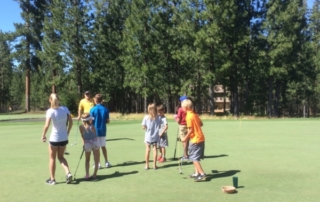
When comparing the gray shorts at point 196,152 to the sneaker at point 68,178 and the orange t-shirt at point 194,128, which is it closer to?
the orange t-shirt at point 194,128

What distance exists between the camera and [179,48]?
156 feet

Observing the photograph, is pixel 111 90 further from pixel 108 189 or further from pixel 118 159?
pixel 108 189

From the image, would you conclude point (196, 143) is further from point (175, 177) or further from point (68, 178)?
point (68, 178)

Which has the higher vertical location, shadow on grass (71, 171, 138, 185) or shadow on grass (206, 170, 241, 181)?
shadow on grass (206, 170, 241, 181)

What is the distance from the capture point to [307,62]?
186ft

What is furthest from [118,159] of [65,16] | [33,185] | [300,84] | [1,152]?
[300,84]

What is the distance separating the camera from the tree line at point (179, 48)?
4372 cm

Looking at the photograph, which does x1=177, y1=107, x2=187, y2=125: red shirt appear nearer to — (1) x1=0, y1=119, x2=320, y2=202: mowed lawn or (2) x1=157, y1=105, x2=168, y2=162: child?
(2) x1=157, y1=105, x2=168, y2=162: child

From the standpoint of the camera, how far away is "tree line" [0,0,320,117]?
43.7 m

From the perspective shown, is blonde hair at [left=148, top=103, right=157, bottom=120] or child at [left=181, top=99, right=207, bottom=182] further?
blonde hair at [left=148, top=103, right=157, bottom=120]

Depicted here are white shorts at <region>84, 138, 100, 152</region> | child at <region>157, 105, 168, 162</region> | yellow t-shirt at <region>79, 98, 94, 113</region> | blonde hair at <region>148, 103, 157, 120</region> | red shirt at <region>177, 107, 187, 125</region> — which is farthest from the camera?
yellow t-shirt at <region>79, 98, 94, 113</region>

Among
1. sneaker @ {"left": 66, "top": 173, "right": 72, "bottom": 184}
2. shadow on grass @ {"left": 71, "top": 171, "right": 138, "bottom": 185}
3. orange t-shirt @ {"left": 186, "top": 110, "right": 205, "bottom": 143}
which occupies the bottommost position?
shadow on grass @ {"left": 71, "top": 171, "right": 138, "bottom": 185}

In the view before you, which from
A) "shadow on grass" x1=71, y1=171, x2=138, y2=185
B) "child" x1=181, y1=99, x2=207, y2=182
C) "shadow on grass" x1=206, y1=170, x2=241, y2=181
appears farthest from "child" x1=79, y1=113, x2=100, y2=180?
"shadow on grass" x1=206, y1=170, x2=241, y2=181

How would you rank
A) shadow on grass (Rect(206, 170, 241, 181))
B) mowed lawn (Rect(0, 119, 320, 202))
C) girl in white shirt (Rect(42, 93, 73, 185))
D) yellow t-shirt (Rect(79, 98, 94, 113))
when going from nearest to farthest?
1. mowed lawn (Rect(0, 119, 320, 202))
2. girl in white shirt (Rect(42, 93, 73, 185))
3. shadow on grass (Rect(206, 170, 241, 181))
4. yellow t-shirt (Rect(79, 98, 94, 113))
